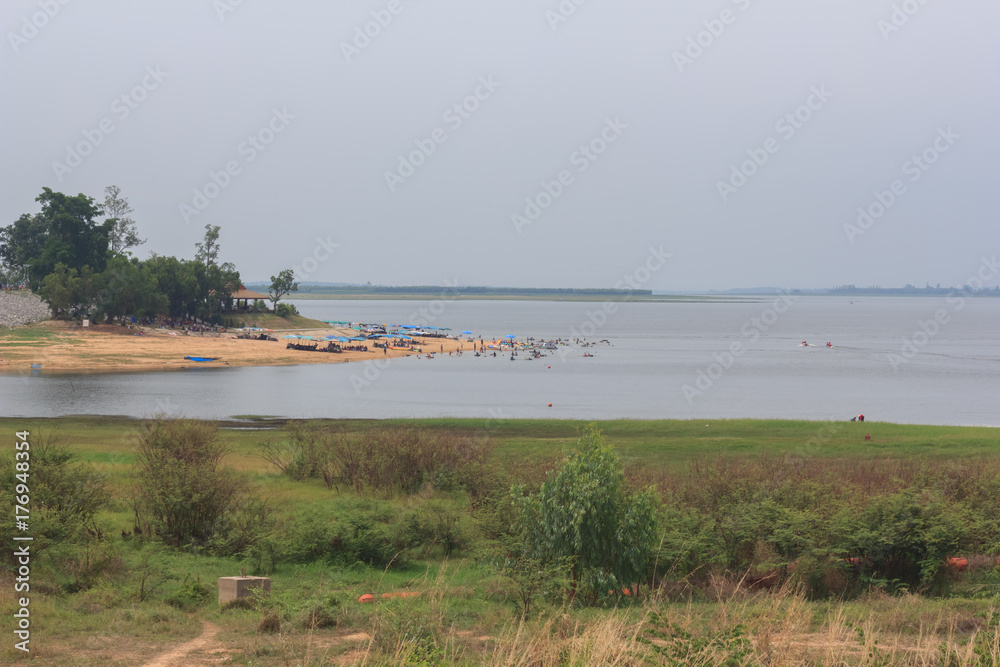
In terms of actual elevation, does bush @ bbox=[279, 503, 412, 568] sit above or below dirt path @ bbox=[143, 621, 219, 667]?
below

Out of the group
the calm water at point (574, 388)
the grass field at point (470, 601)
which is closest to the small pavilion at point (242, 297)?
the calm water at point (574, 388)

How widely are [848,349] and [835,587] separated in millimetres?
117799

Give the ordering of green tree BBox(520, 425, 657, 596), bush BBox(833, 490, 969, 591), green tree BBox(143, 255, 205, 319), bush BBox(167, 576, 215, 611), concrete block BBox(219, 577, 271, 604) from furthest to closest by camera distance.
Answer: green tree BBox(143, 255, 205, 319), bush BBox(833, 490, 969, 591), green tree BBox(520, 425, 657, 596), bush BBox(167, 576, 215, 611), concrete block BBox(219, 577, 271, 604)

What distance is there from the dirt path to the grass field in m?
0.07

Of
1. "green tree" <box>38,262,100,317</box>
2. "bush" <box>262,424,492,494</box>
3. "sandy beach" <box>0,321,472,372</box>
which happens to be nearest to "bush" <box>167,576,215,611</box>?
"bush" <box>262,424,492,494</box>

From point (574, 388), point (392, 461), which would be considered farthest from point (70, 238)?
point (392, 461)

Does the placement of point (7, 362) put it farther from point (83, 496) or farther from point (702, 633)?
point (702, 633)

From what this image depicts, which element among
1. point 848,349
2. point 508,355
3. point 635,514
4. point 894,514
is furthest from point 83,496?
point 848,349

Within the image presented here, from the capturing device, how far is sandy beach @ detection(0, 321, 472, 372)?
77.5 m

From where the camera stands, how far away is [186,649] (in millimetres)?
11500

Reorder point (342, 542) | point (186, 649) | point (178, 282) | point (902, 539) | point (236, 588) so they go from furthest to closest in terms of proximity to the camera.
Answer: point (178, 282) → point (342, 542) → point (902, 539) → point (236, 588) → point (186, 649)

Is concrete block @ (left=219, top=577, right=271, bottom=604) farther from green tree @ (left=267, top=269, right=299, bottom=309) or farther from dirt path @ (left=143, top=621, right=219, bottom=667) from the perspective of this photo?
green tree @ (left=267, top=269, right=299, bottom=309)

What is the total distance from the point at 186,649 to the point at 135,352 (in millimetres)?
81200

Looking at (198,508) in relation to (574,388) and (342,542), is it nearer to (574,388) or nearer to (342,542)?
(342,542)
